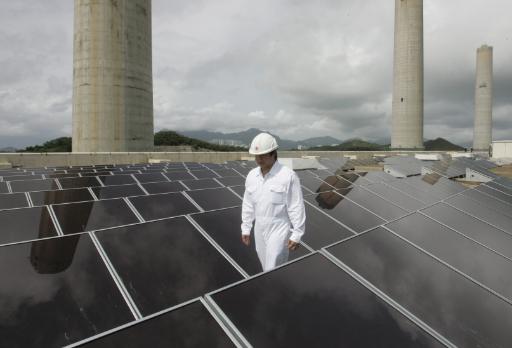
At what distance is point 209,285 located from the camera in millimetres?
3580

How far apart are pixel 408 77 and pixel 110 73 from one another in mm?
53873

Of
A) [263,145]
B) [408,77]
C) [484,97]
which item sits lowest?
[263,145]

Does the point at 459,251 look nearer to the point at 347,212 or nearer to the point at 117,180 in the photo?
the point at 347,212

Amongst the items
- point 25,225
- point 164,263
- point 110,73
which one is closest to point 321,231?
point 164,263

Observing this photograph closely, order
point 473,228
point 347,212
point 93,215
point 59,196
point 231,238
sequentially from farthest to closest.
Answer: point 59,196 → point 347,212 → point 93,215 → point 473,228 → point 231,238

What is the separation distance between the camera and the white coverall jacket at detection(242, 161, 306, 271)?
15.3 ft

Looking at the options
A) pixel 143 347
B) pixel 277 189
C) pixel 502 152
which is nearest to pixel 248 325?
pixel 143 347

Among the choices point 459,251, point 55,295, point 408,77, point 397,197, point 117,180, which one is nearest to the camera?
point 55,295

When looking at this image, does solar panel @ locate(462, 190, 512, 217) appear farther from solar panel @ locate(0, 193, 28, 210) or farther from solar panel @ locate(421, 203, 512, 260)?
solar panel @ locate(0, 193, 28, 210)

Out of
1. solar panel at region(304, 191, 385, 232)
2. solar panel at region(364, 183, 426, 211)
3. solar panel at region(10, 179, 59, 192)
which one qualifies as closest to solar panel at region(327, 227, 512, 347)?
solar panel at region(304, 191, 385, 232)

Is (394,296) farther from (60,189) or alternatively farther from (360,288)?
(60,189)

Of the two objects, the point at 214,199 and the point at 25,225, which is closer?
the point at 25,225

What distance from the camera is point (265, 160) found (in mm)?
4746

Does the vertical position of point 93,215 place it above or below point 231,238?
above
